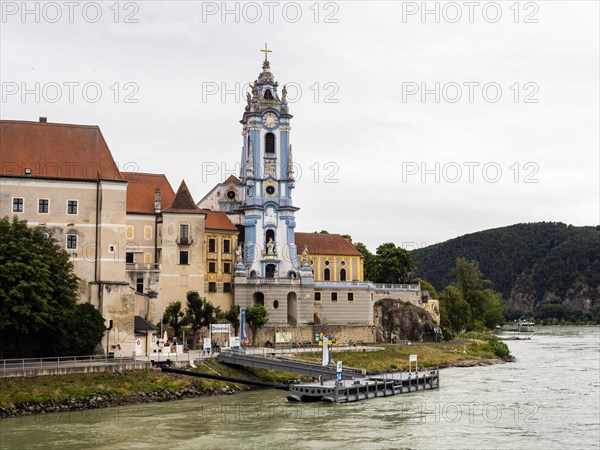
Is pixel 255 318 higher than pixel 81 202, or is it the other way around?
pixel 81 202

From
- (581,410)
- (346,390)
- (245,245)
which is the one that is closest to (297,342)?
(245,245)

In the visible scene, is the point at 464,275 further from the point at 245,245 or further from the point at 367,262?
the point at 245,245

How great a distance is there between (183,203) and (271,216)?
1194cm

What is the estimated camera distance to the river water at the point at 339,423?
132ft

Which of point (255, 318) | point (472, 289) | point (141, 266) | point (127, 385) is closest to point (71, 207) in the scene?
point (141, 266)

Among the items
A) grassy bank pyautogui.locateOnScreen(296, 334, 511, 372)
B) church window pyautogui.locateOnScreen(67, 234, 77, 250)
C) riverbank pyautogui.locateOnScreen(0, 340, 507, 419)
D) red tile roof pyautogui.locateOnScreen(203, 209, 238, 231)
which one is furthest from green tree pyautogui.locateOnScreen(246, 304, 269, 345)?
church window pyautogui.locateOnScreen(67, 234, 77, 250)

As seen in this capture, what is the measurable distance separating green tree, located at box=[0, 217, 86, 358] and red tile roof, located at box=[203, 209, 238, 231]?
3019 cm

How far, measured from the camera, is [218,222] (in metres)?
87.8

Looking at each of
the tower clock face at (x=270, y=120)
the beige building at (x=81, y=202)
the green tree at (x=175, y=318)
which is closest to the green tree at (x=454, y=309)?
the tower clock face at (x=270, y=120)

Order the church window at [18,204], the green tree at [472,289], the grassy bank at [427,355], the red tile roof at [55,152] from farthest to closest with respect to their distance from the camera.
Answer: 1. the green tree at [472,289]
2. the grassy bank at [427,355]
3. the red tile roof at [55,152]
4. the church window at [18,204]

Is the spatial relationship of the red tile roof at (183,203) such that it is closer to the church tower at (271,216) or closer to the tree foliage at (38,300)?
the church tower at (271,216)

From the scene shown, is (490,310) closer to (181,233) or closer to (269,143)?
(269,143)

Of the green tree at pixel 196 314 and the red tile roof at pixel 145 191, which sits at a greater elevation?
the red tile roof at pixel 145 191

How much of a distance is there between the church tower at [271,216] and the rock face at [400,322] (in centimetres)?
1129
